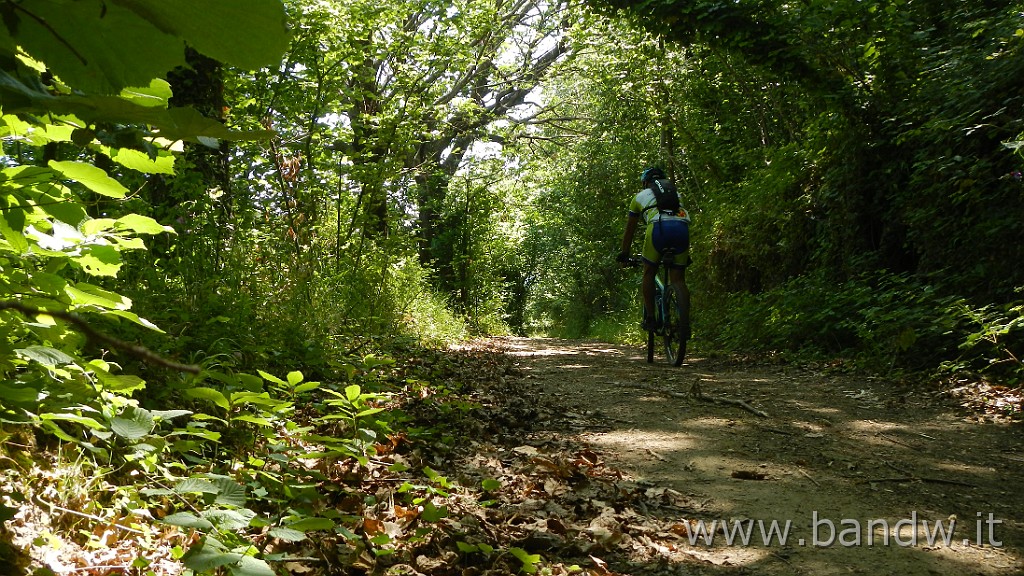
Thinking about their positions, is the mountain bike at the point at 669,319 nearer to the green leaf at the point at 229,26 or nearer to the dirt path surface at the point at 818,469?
the dirt path surface at the point at 818,469

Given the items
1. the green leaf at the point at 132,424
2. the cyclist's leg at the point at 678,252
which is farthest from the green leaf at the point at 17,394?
the cyclist's leg at the point at 678,252

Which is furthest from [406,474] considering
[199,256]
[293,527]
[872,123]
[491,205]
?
[491,205]

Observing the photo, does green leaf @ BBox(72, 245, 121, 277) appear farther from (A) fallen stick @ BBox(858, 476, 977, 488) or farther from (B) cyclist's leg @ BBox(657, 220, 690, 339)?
(B) cyclist's leg @ BBox(657, 220, 690, 339)

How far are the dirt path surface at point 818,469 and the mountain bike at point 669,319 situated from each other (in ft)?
5.13

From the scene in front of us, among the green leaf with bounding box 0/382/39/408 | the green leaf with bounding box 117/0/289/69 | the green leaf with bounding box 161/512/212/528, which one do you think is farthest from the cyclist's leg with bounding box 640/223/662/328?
the green leaf with bounding box 117/0/289/69

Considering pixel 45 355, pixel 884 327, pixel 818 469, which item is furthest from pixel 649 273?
pixel 45 355

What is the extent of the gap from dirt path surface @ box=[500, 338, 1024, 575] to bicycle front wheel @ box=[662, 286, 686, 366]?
156cm

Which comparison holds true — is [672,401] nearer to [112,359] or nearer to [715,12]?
[112,359]

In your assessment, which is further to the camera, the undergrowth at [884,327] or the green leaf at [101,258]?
the undergrowth at [884,327]

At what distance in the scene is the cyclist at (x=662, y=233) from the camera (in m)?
8.18

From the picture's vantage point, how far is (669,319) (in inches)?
332

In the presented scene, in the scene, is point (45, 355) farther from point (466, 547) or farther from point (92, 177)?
point (466, 547)

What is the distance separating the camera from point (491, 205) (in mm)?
16391

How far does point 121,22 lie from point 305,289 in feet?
16.6
